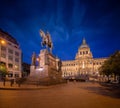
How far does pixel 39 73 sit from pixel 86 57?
120039 mm

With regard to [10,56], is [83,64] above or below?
below

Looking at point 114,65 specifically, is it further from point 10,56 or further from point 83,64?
point 83,64

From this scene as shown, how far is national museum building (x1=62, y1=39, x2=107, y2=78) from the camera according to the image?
147m

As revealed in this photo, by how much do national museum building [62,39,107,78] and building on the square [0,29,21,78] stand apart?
237 ft

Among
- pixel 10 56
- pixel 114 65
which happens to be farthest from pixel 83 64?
pixel 114 65

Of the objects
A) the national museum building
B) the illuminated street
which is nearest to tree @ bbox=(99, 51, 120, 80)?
the illuminated street

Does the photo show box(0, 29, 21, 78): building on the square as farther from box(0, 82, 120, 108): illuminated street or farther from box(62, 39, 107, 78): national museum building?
box(62, 39, 107, 78): national museum building

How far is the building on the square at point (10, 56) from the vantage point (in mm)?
75438

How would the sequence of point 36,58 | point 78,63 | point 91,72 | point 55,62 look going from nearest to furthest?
point 36,58 < point 55,62 < point 91,72 < point 78,63

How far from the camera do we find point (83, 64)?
503 feet

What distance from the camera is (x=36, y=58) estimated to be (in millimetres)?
42438

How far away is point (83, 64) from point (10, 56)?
89902 millimetres

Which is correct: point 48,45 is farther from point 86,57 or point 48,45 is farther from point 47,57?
point 86,57

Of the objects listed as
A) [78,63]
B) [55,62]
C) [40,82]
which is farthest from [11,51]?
[78,63]
